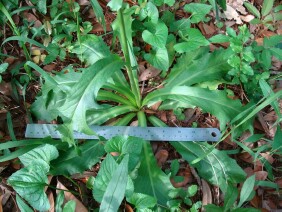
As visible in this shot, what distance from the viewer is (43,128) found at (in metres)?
1.69

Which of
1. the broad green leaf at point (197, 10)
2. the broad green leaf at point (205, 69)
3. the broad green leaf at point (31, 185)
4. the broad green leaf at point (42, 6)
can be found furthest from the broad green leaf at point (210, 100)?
the broad green leaf at point (42, 6)

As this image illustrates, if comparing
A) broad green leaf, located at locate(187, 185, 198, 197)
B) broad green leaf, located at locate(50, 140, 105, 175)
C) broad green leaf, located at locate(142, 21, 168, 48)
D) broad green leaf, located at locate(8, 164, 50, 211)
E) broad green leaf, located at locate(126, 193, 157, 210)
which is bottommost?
broad green leaf, located at locate(187, 185, 198, 197)

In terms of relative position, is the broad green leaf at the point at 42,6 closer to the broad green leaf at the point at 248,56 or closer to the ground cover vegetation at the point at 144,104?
the ground cover vegetation at the point at 144,104

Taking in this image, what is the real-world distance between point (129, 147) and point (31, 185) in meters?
0.40

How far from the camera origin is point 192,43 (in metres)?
1.72

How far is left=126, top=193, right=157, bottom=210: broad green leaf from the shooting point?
4.46ft

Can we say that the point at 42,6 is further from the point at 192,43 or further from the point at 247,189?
the point at 247,189

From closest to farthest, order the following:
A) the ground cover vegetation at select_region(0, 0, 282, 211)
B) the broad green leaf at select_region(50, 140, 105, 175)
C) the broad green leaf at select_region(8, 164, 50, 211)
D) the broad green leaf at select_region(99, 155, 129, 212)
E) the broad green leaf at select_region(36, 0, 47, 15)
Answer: the broad green leaf at select_region(99, 155, 129, 212)
the broad green leaf at select_region(8, 164, 50, 211)
the ground cover vegetation at select_region(0, 0, 282, 211)
the broad green leaf at select_region(50, 140, 105, 175)
the broad green leaf at select_region(36, 0, 47, 15)

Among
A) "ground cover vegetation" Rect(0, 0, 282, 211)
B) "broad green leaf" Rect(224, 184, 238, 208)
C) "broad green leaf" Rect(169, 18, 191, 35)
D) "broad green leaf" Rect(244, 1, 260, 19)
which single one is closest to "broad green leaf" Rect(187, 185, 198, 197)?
"ground cover vegetation" Rect(0, 0, 282, 211)

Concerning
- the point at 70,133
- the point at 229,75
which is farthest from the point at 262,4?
the point at 70,133

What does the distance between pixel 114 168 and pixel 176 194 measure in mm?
362

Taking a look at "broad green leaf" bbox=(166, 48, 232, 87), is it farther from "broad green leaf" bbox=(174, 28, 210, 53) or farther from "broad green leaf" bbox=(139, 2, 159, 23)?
"broad green leaf" bbox=(139, 2, 159, 23)

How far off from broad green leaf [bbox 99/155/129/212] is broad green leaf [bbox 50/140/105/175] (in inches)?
13.6

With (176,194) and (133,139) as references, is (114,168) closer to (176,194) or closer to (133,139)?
(133,139)
